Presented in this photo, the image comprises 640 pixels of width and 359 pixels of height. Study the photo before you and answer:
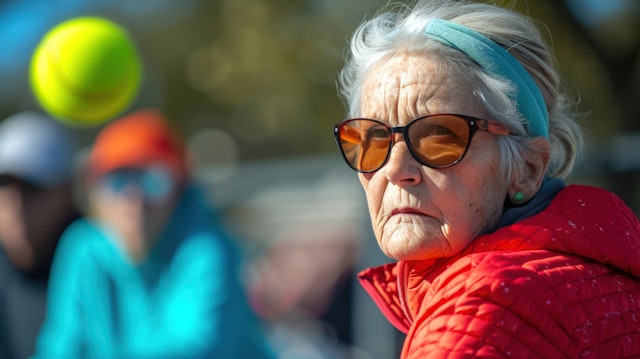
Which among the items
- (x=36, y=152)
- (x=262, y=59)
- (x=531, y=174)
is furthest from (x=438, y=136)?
(x=262, y=59)

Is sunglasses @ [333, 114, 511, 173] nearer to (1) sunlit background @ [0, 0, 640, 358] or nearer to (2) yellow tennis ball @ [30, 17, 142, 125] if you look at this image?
(1) sunlit background @ [0, 0, 640, 358]

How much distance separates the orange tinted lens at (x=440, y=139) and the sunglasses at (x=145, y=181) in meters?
3.72

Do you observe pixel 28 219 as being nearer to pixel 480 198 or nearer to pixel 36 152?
pixel 36 152

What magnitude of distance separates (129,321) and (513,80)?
11.9ft

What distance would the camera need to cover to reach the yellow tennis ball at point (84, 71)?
562 cm

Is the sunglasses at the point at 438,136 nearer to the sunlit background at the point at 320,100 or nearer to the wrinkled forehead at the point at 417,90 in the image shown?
the wrinkled forehead at the point at 417,90

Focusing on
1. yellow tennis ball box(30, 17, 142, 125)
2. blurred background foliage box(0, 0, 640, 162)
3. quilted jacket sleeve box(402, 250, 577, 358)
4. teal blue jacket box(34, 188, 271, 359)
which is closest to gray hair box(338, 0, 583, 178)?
quilted jacket sleeve box(402, 250, 577, 358)

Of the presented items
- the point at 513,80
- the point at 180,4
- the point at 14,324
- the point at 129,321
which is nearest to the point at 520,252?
the point at 513,80

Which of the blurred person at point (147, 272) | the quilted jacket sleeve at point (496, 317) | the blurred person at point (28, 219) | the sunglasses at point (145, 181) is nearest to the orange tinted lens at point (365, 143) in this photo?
the quilted jacket sleeve at point (496, 317)

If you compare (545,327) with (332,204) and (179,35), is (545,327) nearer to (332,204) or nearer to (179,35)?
(332,204)

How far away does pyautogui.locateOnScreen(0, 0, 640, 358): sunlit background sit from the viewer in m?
6.64

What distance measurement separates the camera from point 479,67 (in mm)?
2094

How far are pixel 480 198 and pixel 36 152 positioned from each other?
14.8ft

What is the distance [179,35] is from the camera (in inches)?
683
